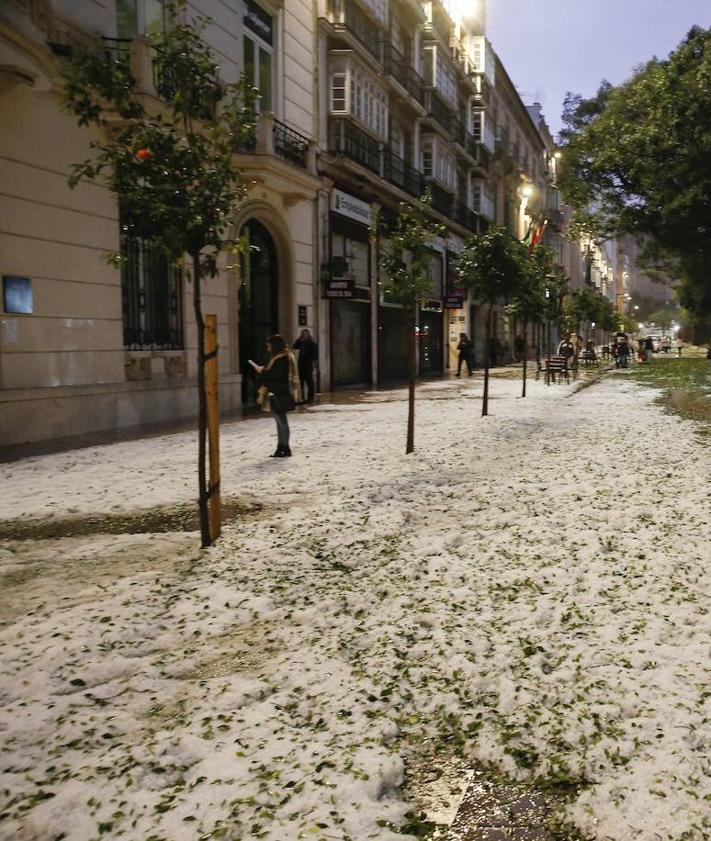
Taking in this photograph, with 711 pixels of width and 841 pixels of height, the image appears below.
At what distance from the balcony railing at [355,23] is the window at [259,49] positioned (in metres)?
4.20

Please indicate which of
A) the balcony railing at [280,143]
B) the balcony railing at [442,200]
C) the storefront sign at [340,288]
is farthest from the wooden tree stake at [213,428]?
the balcony railing at [442,200]

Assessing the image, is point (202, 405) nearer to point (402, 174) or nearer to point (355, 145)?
point (355, 145)

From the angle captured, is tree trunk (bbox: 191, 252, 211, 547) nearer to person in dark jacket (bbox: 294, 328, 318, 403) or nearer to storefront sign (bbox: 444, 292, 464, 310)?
person in dark jacket (bbox: 294, 328, 318, 403)

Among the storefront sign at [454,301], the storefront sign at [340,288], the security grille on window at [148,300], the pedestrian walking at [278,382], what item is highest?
the storefront sign at [454,301]

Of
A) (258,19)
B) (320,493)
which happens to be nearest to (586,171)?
(258,19)

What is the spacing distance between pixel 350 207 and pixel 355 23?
582 centimetres

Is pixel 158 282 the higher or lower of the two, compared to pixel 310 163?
lower

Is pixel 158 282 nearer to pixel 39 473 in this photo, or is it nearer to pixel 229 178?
pixel 39 473

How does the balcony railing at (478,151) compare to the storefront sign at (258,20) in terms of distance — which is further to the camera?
the balcony railing at (478,151)

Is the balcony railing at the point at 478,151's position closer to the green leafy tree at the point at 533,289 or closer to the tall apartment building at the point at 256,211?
the tall apartment building at the point at 256,211

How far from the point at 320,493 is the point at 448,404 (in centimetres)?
1078

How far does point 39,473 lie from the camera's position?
8.40m

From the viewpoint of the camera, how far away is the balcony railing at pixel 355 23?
70.9 feet

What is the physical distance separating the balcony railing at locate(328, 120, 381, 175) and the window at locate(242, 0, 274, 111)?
134 inches
